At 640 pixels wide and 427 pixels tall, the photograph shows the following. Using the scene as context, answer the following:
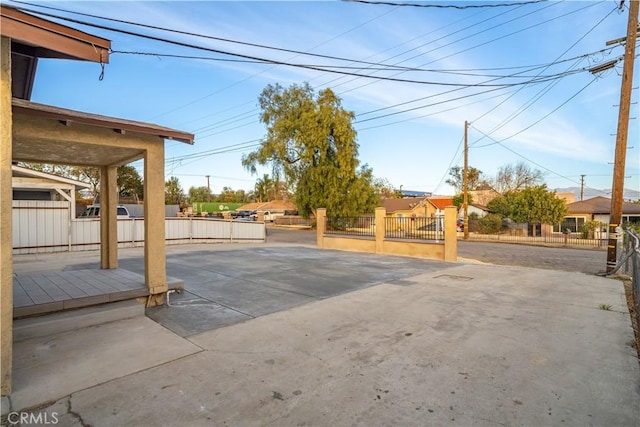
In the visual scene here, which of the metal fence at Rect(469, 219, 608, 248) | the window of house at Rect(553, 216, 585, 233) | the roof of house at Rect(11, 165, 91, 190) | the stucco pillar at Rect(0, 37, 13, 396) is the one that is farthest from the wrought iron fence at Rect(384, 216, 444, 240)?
the window of house at Rect(553, 216, 585, 233)

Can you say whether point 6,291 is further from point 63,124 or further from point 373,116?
point 373,116

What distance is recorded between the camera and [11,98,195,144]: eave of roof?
12.5 feet

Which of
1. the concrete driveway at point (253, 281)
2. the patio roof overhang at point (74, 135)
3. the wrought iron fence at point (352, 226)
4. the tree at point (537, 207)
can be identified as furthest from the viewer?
the tree at point (537, 207)

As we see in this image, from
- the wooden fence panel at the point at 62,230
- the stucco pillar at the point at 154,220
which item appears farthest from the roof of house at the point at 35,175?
the stucco pillar at the point at 154,220

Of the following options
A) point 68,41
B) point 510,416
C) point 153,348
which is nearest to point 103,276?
point 153,348

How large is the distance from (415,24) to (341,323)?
12561 millimetres

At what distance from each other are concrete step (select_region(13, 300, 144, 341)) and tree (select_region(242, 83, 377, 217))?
82.5 ft

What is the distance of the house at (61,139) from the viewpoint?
2.77m

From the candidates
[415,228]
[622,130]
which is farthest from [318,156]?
[622,130]

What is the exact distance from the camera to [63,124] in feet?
A: 14.4

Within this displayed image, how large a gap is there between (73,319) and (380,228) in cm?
1110

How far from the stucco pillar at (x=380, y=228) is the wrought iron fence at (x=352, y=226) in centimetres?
41

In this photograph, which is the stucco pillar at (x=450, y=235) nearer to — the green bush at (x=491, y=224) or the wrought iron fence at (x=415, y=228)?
the wrought iron fence at (x=415, y=228)

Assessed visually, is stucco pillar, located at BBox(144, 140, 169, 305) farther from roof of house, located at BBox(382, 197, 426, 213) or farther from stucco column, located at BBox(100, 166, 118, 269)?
roof of house, located at BBox(382, 197, 426, 213)
